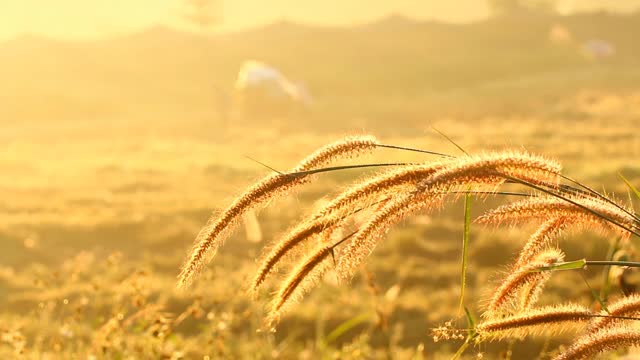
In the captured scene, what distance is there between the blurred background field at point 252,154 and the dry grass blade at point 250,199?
13 cm

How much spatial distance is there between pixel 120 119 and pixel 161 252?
119 ft

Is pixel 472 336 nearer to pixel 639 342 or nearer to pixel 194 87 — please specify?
pixel 639 342

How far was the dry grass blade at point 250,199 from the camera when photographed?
2.27 meters

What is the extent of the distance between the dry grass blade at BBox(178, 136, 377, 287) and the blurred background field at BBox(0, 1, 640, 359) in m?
0.13

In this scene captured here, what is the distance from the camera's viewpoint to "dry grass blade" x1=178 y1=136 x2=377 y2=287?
227 centimetres

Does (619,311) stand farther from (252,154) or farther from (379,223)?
(252,154)

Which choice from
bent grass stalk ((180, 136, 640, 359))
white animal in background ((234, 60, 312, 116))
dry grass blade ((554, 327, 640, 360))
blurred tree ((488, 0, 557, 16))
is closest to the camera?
bent grass stalk ((180, 136, 640, 359))

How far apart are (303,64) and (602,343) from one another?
214 ft

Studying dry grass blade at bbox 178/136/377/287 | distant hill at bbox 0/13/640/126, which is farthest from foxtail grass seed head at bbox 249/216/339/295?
distant hill at bbox 0/13/640/126

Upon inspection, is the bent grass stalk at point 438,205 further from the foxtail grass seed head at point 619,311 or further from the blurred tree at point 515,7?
the blurred tree at point 515,7

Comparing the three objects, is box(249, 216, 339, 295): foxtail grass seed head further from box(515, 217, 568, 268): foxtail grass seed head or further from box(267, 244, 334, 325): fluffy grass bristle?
box(515, 217, 568, 268): foxtail grass seed head

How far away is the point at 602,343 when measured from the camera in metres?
2.34

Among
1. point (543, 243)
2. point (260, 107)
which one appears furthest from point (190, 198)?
point (260, 107)

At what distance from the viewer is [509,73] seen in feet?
214
